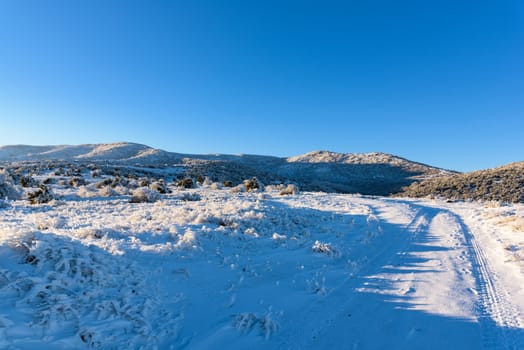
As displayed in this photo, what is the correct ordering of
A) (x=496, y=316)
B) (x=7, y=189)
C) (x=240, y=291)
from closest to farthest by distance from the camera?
(x=496, y=316) < (x=240, y=291) < (x=7, y=189)

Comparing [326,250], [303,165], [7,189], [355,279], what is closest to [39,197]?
[7,189]

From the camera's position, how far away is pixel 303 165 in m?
80.0

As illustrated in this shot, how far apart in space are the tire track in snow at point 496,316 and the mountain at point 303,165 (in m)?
35.5

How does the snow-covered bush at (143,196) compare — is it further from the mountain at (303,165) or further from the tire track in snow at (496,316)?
the mountain at (303,165)

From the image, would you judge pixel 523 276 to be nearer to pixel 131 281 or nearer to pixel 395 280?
pixel 395 280

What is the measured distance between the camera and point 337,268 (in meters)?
7.03

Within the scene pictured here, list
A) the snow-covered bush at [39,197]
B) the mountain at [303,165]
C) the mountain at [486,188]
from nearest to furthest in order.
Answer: the snow-covered bush at [39,197] < the mountain at [486,188] < the mountain at [303,165]

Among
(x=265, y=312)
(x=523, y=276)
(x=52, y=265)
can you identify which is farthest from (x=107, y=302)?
(x=523, y=276)

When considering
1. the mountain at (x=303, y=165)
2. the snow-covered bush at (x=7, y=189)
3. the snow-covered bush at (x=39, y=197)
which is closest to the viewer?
the snow-covered bush at (x=39, y=197)

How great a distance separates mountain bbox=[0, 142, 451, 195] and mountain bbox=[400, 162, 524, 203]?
11149 mm

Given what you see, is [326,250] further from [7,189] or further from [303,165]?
[303,165]

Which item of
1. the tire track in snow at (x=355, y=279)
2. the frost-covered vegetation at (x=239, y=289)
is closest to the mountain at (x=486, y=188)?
the tire track in snow at (x=355, y=279)

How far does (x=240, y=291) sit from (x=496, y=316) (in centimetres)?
439

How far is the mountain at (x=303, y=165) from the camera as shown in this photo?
5180 cm
